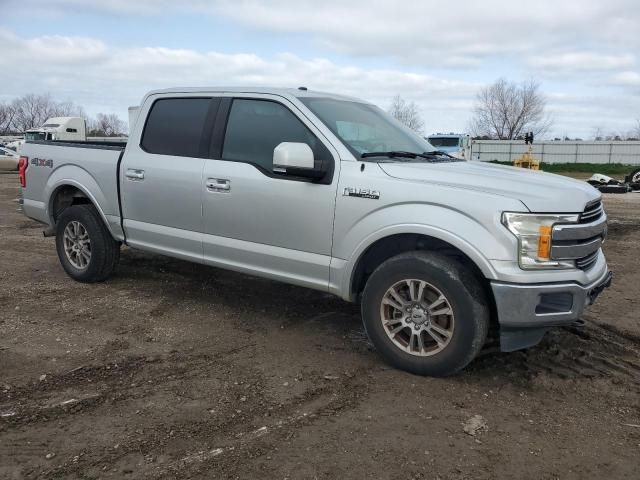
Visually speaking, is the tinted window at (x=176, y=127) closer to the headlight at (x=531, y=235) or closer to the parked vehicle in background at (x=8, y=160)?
the headlight at (x=531, y=235)

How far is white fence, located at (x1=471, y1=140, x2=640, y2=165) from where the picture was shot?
44.3 m

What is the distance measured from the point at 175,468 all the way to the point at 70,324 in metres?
2.57

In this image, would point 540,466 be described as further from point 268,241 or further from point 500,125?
point 500,125

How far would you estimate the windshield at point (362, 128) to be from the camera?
4.48 metres

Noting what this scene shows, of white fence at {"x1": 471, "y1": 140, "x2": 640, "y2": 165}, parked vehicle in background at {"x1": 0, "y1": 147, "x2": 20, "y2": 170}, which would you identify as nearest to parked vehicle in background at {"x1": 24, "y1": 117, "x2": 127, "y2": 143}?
parked vehicle in background at {"x1": 0, "y1": 147, "x2": 20, "y2": 170}

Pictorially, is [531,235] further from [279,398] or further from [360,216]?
[279,398]

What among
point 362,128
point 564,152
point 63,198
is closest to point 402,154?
point 362,128

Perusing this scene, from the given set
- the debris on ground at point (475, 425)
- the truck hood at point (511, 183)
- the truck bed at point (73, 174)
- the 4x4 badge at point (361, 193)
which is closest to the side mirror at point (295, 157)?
the 4x4 badge at point (361, 193)

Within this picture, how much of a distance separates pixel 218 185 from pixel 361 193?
134cm

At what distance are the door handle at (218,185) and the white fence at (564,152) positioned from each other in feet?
136

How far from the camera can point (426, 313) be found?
12.7 feet

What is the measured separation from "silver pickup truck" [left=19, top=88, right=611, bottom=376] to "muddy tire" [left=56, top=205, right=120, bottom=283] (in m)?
0.03

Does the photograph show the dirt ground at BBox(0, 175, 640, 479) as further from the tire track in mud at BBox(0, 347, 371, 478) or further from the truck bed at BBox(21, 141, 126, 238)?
the truck bed at BBox(21, 141, 126, 238)

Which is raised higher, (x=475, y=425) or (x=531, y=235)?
(x=531, y=235)
